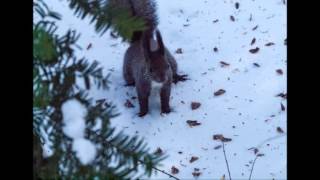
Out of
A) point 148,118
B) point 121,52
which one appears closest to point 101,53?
point 121,52

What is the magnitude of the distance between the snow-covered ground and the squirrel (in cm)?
9

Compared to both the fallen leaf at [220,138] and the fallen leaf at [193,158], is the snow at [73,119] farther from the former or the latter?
the fallen leaf at [220,138]

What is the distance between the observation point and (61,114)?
82 centimetres

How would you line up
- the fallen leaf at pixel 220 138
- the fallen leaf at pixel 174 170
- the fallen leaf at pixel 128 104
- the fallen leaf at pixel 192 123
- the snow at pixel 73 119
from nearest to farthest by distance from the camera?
A: the snow at pixel 73 119
the fallen leaf at pixel 174 170
the fallen leaf at pixel 220 138
the fallen leaf at pixel 192 123
the fallen leaf at pixel 128 104

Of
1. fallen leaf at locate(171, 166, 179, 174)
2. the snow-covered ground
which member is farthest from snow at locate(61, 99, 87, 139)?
fallen leaf at locate(171, 166, 179, 174)

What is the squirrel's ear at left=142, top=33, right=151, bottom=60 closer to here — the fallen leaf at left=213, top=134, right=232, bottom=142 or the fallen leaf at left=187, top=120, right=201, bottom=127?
the fallen leaf at left=187, top=120, right=201, bottom=127

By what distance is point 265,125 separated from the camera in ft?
12.3

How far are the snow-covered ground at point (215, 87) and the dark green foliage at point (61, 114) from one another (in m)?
2.40

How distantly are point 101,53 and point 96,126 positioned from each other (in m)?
3.89

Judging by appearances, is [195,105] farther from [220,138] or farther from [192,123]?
[220,138]

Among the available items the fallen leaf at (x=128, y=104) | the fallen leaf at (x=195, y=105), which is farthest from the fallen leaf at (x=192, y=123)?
the fallen leaf at (x=128, y=104)

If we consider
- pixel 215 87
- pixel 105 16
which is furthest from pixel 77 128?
pixel 215 87

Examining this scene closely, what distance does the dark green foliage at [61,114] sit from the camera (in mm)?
812
